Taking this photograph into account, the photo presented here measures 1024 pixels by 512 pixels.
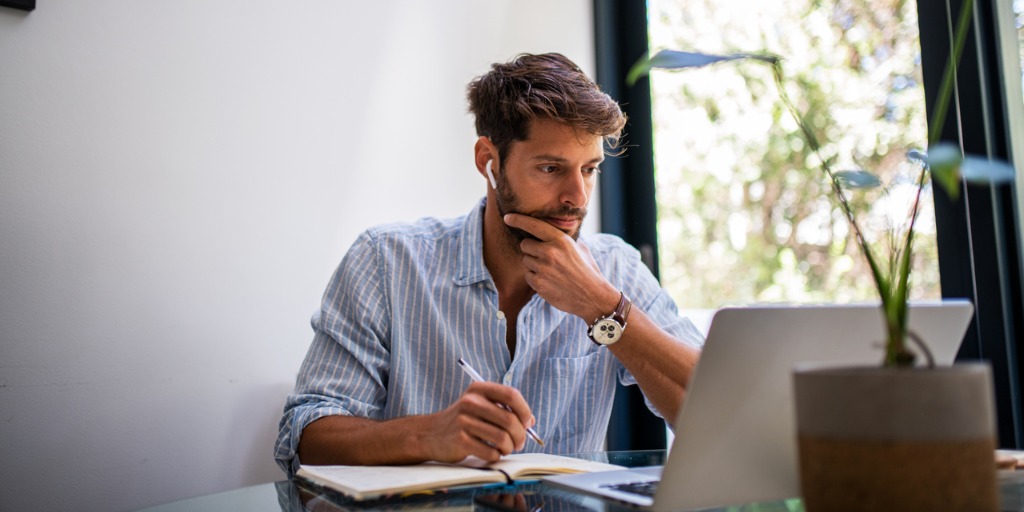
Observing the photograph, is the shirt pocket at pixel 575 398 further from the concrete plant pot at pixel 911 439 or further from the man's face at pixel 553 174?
the concrete plant pot at pixel 911 439

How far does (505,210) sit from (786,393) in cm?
98

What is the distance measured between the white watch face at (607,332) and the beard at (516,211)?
0.89 ft

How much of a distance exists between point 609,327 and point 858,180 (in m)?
0.83

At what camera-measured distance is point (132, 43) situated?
1.70 meters

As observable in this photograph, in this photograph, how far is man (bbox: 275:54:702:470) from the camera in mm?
1436

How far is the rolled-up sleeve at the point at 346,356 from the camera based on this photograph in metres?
1.36

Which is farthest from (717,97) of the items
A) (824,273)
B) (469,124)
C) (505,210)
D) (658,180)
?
(505,210)

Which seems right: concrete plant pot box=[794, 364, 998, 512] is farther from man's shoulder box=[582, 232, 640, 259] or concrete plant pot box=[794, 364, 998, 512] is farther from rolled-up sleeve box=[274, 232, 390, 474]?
man's shoulder box=[582, 232, 640, 259]

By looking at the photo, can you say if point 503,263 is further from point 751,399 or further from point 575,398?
point 751,399

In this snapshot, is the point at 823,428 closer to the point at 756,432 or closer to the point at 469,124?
the point at 756,432

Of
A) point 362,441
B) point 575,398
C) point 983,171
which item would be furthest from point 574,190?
point 983,171

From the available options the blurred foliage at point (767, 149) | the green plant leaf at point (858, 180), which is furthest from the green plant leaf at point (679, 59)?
the blurred foliage at point (767, 149)

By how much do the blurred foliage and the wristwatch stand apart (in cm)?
106

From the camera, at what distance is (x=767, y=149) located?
2.92m
